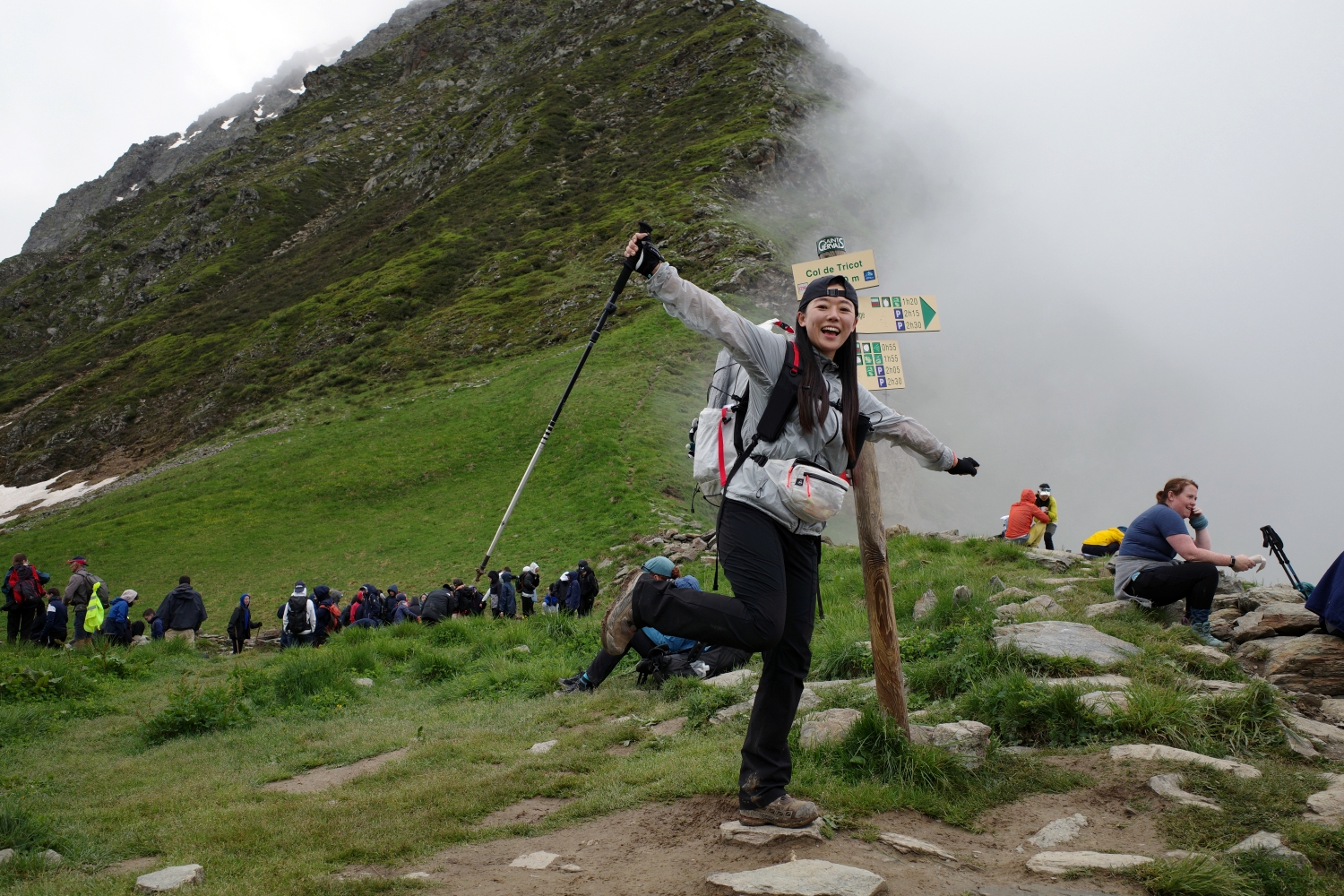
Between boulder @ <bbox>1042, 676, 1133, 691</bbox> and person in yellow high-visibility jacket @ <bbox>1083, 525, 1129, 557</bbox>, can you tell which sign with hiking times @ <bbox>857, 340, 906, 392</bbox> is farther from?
boulder @ <bbox>1042, 676, 1133, 691</bbox>

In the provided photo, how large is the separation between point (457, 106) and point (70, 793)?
13557cm

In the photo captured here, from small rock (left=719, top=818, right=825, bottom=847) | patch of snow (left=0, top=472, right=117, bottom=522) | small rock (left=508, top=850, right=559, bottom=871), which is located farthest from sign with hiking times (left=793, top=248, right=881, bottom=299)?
patch of snow (left=0, top=472, right=117, bottom=522)

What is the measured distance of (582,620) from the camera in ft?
41.9

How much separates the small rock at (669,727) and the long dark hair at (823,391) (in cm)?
325

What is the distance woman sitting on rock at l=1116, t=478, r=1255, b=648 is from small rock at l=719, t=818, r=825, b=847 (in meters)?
5.56

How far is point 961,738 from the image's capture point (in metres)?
4.84

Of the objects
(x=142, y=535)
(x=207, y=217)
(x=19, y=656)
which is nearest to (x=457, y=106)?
(x=207, y=217)

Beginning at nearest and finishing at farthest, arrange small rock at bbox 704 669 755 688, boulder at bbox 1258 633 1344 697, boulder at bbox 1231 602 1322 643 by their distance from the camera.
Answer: boulder at bbox 1258 633 1344 697, boulder at bbox 1231 602 1322 643, small rock at bbox 704 669 755 688

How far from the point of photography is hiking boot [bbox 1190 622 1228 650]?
7249mm

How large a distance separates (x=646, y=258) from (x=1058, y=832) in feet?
12.0

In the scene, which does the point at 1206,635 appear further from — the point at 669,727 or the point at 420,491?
the point at 420,491

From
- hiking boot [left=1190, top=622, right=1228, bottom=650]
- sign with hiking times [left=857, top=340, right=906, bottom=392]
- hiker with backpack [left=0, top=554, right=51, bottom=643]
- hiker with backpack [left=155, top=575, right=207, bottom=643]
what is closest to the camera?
hiking boot [left=1190, top=622, right=1228, bottom=650]

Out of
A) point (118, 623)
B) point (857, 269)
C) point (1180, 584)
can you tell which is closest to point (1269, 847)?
point (1180, 584)

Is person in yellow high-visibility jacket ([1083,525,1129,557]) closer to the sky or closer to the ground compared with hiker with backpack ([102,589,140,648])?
closer to the ground
